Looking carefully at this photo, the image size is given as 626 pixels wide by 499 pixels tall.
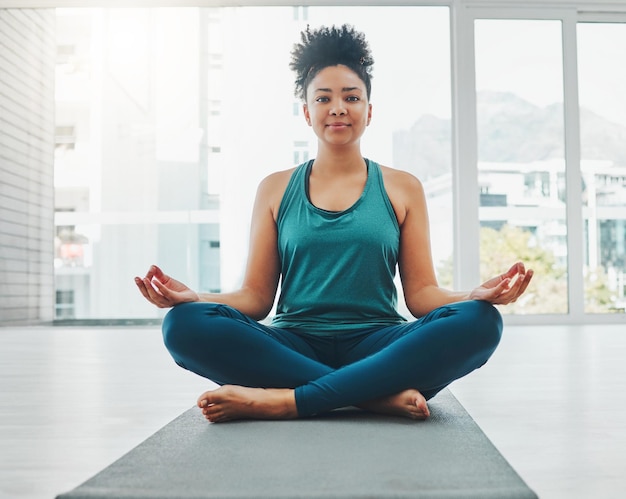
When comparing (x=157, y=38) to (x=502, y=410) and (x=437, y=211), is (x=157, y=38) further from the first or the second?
(x=502, y=410)

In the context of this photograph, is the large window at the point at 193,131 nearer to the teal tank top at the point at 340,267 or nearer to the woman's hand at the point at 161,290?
the teal tank top at the point at 340,267

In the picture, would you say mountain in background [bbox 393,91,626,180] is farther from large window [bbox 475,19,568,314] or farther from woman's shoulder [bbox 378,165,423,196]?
woman's shoulder [bbox 378,165,423,196]

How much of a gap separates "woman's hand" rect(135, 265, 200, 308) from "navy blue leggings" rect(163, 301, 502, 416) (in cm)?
2

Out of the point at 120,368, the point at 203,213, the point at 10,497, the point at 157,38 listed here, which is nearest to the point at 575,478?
the point at 10,497

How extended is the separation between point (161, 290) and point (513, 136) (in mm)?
4474

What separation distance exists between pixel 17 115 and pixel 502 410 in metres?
5.11

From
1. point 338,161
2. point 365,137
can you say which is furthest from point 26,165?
point 338,161

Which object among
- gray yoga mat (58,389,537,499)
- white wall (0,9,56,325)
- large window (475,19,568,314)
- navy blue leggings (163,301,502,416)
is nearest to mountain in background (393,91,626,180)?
large window (475,19,568,314)

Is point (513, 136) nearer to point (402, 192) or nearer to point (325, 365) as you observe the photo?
point (402, 192)

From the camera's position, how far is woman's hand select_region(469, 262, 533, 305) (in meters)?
1.31

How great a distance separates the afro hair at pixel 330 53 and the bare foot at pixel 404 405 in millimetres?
763

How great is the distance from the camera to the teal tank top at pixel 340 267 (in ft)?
A: 5.32

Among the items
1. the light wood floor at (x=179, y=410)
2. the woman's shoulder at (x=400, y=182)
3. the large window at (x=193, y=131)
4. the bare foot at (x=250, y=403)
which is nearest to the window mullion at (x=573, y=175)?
the large window at (x=193, y=131)

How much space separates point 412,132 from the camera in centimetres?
561
